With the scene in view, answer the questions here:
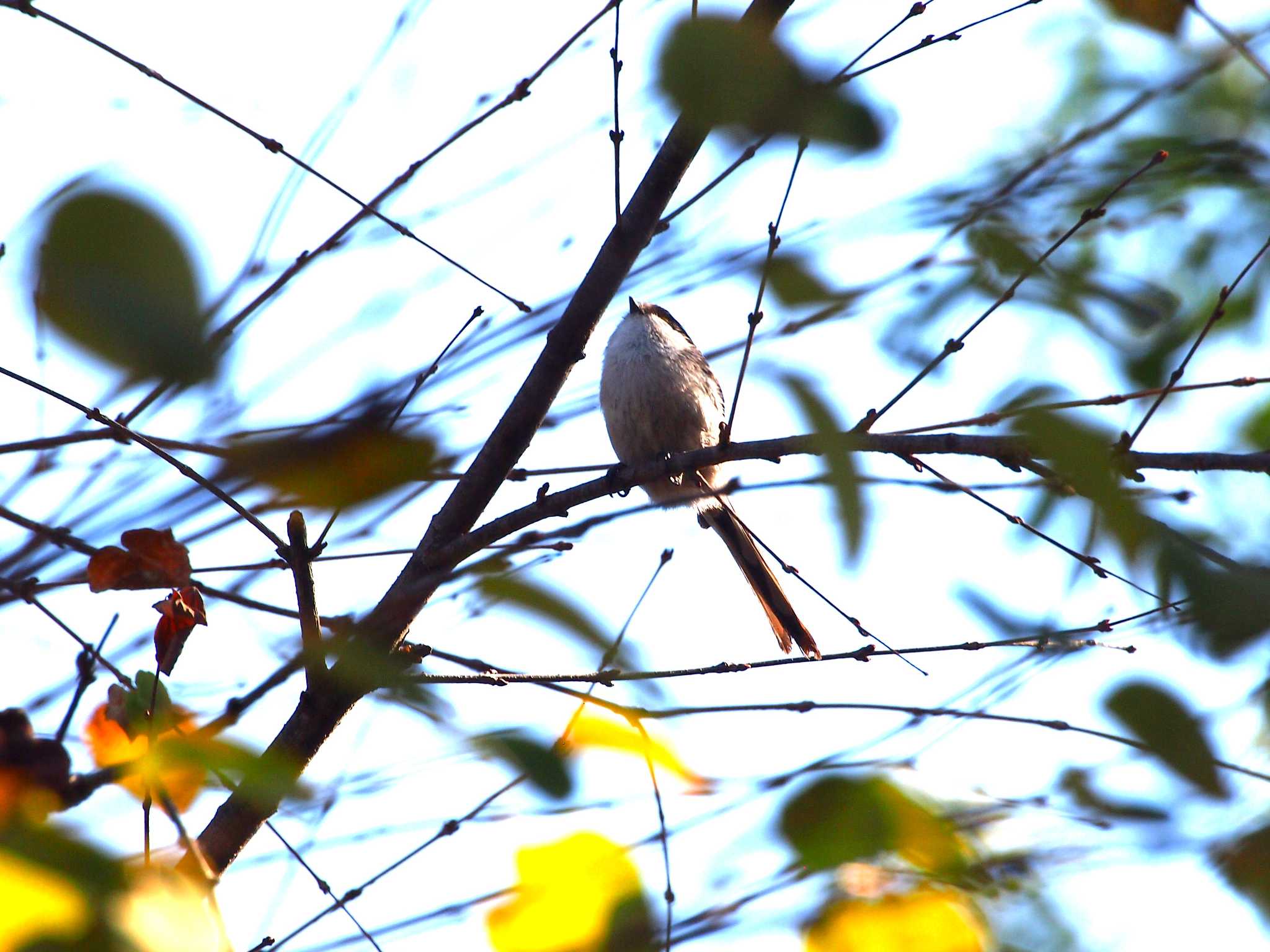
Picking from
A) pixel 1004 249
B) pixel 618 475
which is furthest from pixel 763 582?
pixel 1004 249

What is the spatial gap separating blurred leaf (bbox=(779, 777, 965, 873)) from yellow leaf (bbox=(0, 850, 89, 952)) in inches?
28.9

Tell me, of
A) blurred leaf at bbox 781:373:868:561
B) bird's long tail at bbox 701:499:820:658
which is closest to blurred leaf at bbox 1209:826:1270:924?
blurred leaf at bbox 781:373:868:561

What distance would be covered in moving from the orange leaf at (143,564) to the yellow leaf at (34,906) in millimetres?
1342

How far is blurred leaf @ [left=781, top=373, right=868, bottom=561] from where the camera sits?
1.25 m

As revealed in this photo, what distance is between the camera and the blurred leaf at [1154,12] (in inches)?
72.2

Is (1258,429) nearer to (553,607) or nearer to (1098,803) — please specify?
(1098,803)

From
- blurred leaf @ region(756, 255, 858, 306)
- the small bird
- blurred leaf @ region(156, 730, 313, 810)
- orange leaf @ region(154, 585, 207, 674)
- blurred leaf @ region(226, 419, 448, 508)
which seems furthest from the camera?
the small bird

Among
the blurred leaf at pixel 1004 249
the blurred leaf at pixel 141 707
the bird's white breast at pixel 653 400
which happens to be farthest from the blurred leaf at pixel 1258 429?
the bird's white breast at pixel 653 400

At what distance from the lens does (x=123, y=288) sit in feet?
3.14

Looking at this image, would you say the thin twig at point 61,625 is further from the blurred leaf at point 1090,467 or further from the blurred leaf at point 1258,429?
the blurred leaf at point 1258,429

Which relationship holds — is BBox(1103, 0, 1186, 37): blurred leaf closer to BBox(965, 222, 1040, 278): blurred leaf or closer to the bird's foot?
BBox(965, 222, 1040, 278): blurred leaf

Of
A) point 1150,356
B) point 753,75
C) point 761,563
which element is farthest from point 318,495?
point 761,563

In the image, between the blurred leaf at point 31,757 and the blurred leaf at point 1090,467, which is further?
the blurred leaf at point 31,757

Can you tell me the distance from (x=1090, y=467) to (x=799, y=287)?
0.42 m
